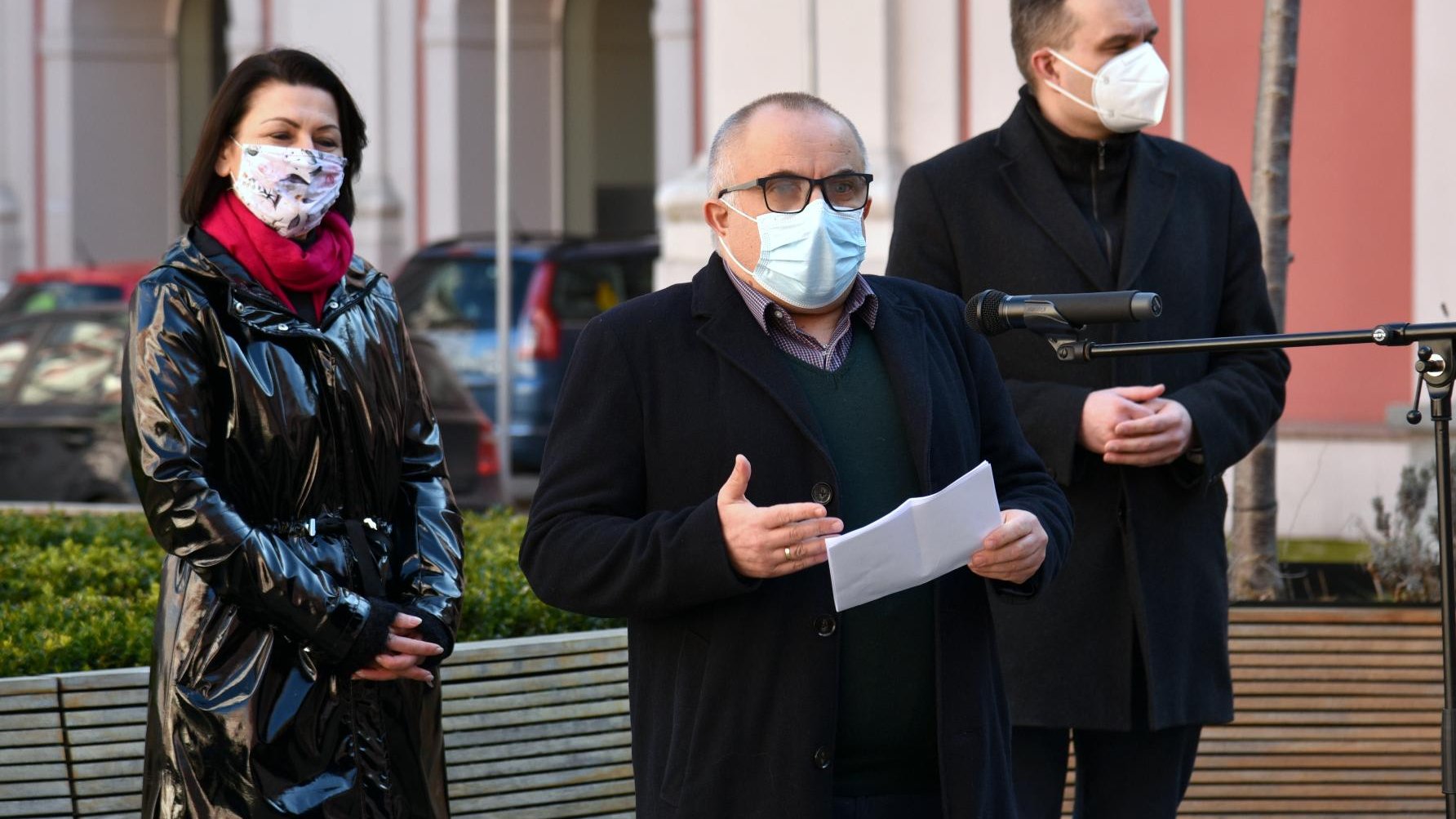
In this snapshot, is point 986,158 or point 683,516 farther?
point 986,158

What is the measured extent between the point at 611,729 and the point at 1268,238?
9.23 ft

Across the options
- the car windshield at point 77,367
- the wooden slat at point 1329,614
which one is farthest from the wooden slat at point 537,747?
the car windshield at point 77,367

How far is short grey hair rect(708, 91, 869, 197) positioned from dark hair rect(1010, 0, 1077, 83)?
117 cm

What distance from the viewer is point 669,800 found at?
3074 mm

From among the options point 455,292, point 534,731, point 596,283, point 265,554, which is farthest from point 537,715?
point 455,292

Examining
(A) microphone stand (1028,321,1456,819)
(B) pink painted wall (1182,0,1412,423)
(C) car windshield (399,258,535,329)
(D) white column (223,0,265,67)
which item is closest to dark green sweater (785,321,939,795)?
(A) microphone stand (1028,321,1456,819)

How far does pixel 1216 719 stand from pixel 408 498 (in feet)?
5.23

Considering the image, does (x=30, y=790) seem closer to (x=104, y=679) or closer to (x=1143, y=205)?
(x=104, y=679)

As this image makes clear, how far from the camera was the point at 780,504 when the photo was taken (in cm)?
293

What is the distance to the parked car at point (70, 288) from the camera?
15.6 metres

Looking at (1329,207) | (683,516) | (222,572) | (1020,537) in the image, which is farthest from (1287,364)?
(1329,207)

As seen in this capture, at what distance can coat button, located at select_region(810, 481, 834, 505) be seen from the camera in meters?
3.04

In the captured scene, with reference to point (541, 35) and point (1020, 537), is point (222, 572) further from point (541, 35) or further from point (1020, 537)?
point (541, 35)

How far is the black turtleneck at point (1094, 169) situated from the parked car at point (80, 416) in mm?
6724
